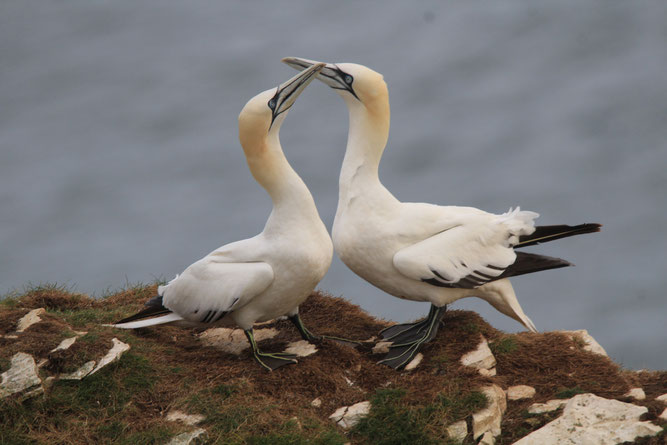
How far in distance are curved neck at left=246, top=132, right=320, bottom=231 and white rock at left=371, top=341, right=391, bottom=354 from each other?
1.35 metres

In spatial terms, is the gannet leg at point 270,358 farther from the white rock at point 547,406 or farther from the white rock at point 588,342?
the white rock at point 588,342

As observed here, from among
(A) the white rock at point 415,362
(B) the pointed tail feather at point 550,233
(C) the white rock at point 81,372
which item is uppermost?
(B) the pointed tail feather at point 550,233

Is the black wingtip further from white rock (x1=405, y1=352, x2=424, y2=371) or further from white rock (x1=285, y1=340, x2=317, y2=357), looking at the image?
white rock (x1=405, y1=352, x2=424, y2=371)

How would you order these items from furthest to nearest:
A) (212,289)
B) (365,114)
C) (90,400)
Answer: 1. (365,114)
2. (212,289)
3. (90,400)

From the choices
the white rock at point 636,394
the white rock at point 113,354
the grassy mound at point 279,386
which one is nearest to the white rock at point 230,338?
the grassy mound at point 279,386

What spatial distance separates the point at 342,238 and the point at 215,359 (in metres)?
1.44

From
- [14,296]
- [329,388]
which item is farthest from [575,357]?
[14,296]

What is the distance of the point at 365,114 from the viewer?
715 centimetres

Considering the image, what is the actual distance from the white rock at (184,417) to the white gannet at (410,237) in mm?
1653

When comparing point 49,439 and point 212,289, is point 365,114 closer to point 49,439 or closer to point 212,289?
point 212,289

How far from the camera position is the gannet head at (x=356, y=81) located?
6977 mm

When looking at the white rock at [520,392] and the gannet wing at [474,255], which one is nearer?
the white rock at [520,392]

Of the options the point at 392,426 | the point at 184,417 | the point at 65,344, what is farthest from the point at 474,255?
the point at 65,344

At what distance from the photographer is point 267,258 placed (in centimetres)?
650
